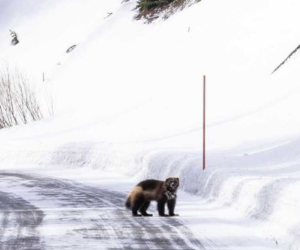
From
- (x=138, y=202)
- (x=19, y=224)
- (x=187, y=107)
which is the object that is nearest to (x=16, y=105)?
(x=187, y=107)

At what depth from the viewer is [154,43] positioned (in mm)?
45531

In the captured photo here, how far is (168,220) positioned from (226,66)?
26.4m

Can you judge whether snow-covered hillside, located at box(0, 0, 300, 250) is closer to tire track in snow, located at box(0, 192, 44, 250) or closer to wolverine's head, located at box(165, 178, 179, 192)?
wolverine's head, located at box(165, 178, 179, 192)

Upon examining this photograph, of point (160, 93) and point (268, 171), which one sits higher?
point (160, 93)

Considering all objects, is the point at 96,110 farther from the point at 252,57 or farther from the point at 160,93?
the point at 252,57

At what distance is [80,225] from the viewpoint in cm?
1115

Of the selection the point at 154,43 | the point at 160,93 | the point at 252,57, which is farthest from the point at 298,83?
the point at 154,43

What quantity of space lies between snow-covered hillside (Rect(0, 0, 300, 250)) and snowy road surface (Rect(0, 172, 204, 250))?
66 centimetres

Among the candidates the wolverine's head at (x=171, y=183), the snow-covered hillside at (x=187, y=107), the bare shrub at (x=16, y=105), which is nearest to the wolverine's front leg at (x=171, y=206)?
the wolverine's head at (x=171, y=183)

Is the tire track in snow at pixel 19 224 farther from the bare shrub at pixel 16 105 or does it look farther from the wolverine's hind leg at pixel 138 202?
the bare shrub at pixel 16 105

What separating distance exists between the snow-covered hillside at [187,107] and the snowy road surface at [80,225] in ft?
2.18

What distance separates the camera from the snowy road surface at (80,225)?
959cm

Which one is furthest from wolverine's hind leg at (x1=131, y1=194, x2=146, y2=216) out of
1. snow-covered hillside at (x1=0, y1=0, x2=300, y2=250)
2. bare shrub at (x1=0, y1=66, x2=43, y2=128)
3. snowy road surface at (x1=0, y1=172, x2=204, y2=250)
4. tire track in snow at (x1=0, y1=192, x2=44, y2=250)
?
bare shrub at (x1=0, y1=66, x2=43, y2=128)

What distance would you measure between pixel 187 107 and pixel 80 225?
23.7 metres
